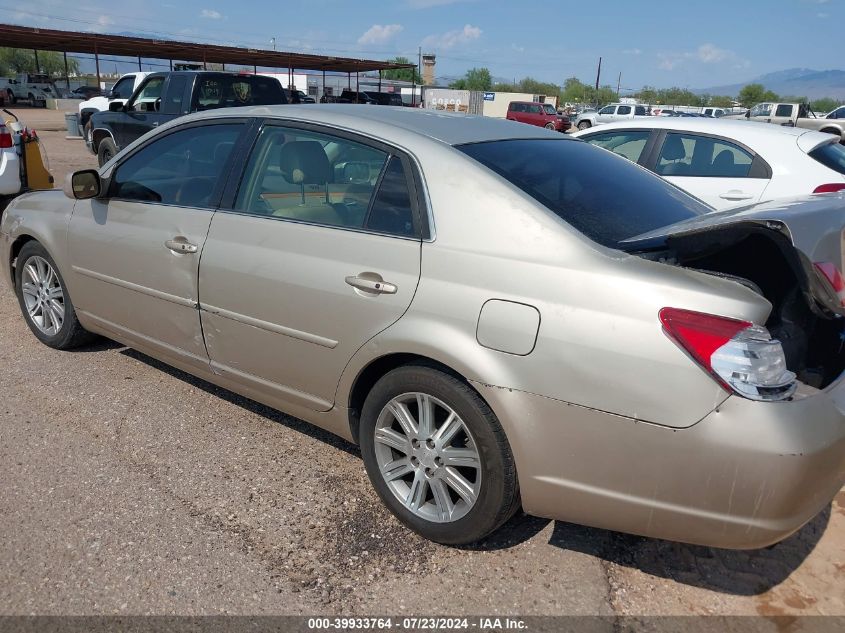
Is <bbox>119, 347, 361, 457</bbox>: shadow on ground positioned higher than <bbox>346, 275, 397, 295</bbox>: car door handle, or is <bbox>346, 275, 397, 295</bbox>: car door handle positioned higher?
<bbox>346, 275, 397, 295</bbox>: car door handle

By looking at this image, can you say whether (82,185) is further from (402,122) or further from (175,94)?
(175,94)

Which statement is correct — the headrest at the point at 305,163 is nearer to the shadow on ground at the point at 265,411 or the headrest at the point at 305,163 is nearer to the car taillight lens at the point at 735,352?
the shadow on ground at the point at 265,411

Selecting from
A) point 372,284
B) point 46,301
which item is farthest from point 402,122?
point 46,301

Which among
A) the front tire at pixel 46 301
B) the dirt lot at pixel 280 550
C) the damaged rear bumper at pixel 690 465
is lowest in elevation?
the dirt lot at pixel 280 550

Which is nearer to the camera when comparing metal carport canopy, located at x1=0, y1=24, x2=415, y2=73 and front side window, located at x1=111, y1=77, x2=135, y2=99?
front side window, located at x1=111, y1=77, x2=135, y2=99

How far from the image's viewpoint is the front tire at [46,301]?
438 cm

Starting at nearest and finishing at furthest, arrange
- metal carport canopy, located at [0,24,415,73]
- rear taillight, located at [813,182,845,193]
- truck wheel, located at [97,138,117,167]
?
rear taillight, located at [813,182,845,193], truck wheel, located at [97,138,117,167], metal carport canopy, located at [0,24,415,73]

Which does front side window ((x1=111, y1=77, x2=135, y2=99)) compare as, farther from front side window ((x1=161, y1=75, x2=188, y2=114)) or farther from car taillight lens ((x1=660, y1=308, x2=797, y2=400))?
car taillight lens ((x1=660, y1=308, x2=797, y2=400))

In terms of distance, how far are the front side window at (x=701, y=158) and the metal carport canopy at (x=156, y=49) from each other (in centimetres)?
3043

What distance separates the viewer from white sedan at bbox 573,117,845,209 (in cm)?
573

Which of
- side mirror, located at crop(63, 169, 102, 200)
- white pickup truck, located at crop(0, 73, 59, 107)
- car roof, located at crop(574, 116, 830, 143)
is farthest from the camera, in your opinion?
white pickup truck, located at crop(0, 73, 59, 107)

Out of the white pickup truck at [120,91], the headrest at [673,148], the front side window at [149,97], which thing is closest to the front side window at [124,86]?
the white pickup truck at [120,91]

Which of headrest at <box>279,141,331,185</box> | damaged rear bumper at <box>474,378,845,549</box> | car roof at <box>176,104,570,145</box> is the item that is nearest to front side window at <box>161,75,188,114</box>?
car roof at <box>176,104,570,145</box>

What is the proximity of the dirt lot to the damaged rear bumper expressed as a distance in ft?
1.32
